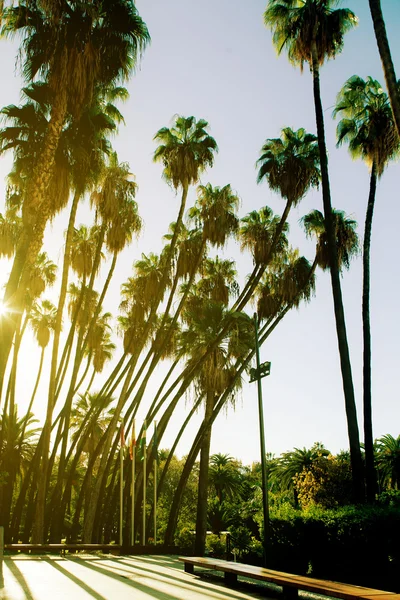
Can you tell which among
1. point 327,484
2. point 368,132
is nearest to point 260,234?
point 368,132

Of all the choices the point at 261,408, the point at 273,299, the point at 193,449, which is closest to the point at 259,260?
the point at 273,299

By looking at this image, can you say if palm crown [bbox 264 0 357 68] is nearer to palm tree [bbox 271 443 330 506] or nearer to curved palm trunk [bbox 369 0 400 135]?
curved palm trunk [bbox 369 0 400 135]

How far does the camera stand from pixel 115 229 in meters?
28.5

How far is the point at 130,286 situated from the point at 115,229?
23.9 ft

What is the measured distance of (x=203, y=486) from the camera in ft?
93.6

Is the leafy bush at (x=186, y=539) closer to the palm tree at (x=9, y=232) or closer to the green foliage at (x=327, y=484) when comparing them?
the green foliage at (x=327, y=484)

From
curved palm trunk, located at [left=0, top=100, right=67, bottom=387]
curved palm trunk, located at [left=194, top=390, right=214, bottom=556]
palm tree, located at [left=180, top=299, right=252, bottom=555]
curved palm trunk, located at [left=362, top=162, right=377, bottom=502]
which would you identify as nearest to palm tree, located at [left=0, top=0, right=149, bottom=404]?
curved palm trunk, located at [left=0, top=100, right=67, bottom=387]

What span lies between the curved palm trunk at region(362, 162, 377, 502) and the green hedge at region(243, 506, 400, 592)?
352 centimetres

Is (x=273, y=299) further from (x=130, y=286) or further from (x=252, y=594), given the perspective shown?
(x=252, y=594)

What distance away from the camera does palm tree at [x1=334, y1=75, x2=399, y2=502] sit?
2119cm

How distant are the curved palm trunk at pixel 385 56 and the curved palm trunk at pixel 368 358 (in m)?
9.79

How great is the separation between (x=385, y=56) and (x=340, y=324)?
8654 millimetres

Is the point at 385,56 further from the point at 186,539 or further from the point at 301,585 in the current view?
the point at 186,539

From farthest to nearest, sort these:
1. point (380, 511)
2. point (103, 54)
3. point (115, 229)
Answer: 1. point (115, 229)
2. point (103, 54)
3. point (380, 511)
